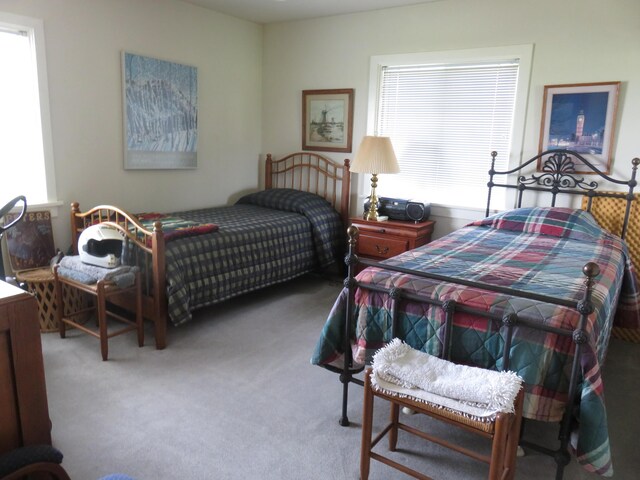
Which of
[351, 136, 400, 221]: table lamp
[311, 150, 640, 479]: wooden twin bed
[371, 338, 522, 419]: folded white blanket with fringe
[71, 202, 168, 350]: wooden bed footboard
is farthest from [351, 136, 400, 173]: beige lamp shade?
[371, 338, 522, 419]: folded white blanket with fringe

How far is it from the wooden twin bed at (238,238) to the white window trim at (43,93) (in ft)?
0.68

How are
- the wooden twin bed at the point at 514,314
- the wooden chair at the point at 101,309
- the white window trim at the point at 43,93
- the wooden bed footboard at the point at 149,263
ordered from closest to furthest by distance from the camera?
the wooden twin bed at the point at 514,314, the wooden chair at the point at 101,309, the wooden bed footboard at the point at 149,263, the white window trim at the point at 43,93

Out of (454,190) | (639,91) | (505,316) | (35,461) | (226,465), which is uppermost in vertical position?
(639,91)

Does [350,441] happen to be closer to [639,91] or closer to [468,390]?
[468,390]

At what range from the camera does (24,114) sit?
3121 millimetres

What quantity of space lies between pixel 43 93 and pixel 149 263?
4.62 feet

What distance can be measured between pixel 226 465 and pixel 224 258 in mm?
1623

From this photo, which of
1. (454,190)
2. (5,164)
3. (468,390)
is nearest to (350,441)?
(468,390)

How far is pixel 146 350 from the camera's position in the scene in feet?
9.20

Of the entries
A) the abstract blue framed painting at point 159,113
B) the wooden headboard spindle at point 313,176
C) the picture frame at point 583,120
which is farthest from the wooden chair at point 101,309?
the picture frame at point 583,120

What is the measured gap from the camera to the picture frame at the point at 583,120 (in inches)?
124

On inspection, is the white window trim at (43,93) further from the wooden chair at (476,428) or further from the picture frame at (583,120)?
the picture frame at (583,120)

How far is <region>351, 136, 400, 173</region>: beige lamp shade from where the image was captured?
3721mm

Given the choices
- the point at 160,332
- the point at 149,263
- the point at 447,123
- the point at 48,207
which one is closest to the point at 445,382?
the point at 160,332
